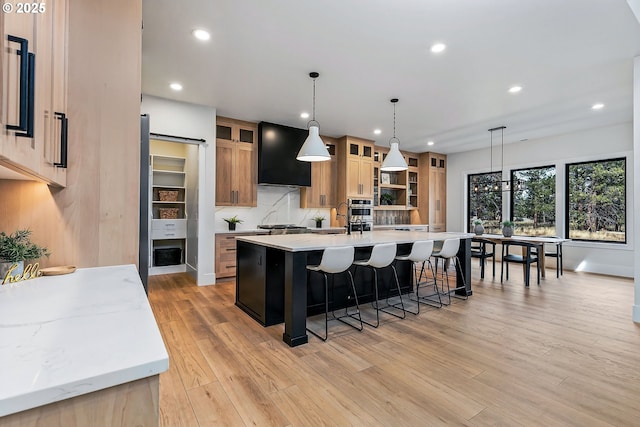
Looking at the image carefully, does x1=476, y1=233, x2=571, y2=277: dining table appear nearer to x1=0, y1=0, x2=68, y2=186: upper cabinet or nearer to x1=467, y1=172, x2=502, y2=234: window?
x1=467, y1=172, x2=502, y2=234: window

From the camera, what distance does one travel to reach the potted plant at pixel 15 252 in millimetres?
1341

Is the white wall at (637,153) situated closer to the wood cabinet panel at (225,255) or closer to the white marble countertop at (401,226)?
the white marble countertop at (401,226)

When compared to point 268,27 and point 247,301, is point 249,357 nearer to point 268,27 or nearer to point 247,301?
point 247,301

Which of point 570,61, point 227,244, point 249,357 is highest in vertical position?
point 570,61

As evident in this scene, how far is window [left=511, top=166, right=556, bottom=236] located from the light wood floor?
335cm

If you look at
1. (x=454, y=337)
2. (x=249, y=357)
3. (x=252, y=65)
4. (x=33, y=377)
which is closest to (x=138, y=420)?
(x=33, y=377)

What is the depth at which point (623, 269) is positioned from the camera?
576 centimetres

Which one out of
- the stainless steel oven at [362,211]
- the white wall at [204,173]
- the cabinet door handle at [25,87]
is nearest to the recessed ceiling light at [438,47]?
the cabinet door handle at [25,87]

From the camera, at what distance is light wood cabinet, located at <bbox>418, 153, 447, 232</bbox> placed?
8414mm

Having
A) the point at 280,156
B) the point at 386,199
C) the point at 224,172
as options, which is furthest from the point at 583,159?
the point at 224,172

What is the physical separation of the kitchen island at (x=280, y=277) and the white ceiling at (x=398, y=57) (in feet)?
6.48

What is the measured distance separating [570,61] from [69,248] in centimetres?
476

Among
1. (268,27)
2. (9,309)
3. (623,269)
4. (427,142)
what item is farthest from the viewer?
(427,142)

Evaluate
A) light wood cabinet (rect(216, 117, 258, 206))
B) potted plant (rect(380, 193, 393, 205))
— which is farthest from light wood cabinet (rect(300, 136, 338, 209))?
potted plant (rect(380, 193, 393, 205))
